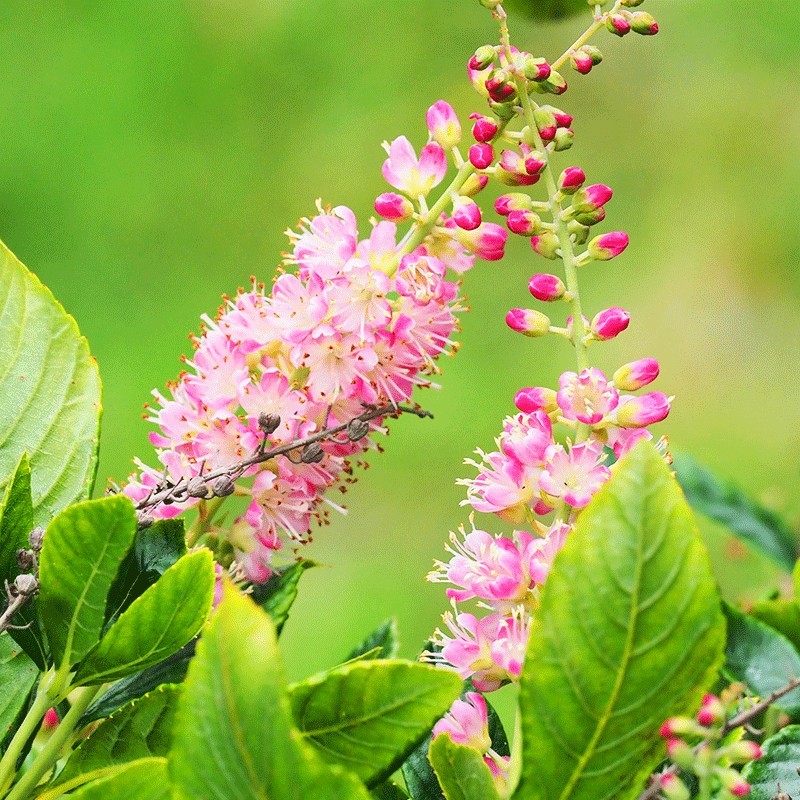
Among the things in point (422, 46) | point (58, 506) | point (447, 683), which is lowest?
point (447, 683)

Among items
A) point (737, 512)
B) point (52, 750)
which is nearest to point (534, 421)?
point (52, 750)

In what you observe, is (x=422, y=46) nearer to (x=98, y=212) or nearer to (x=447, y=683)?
(x=98, y=212)

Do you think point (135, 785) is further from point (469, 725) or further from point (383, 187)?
point (383, 187)

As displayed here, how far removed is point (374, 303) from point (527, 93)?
0.12 meters

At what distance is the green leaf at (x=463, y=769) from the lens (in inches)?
14.3

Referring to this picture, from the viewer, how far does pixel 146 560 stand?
1.46 ft

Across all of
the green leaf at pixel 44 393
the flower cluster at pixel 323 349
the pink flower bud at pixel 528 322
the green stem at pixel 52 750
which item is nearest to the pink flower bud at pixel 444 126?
the flower cluster at pixel 323 349

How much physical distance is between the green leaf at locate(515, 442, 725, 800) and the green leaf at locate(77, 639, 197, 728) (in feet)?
0.61

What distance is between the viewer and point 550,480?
427 mm

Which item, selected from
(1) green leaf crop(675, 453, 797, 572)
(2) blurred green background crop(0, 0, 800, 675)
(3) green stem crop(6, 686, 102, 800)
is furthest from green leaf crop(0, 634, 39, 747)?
(2) blurred green background crop(0, 0, 800, 675)

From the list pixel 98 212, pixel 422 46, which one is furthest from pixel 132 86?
pixel 422 46

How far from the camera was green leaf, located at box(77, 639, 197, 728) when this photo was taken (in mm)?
462

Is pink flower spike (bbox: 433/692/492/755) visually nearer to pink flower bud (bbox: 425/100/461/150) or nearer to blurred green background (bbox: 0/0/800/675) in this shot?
pink flower bud (bbox: 425/100/461/150)

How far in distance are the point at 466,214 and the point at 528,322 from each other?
0.06 meters
